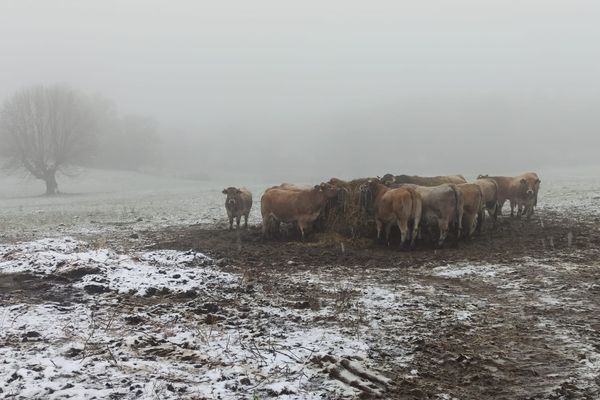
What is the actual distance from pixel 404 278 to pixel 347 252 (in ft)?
8.94

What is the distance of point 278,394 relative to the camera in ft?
12.8

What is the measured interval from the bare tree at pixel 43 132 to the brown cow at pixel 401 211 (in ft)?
142

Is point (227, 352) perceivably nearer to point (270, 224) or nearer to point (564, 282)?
point (564, 282)

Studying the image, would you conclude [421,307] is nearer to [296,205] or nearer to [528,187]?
[296,205]

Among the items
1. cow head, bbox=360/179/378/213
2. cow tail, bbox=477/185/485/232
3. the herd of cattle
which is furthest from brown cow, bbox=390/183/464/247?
cow head, bbox=360/179/378/213

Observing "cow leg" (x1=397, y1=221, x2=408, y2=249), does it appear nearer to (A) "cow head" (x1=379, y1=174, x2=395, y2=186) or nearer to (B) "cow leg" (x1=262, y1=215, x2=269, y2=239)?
(A) "cow head" (x1=379, y1=174, x2=395, y2=186)

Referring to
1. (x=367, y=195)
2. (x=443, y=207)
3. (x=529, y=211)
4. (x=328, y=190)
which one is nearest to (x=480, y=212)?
(x=443, y=207)

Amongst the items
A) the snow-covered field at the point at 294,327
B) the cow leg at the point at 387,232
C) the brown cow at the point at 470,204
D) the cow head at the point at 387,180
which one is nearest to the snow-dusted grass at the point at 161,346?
the snow-covered field at the point at 294,327

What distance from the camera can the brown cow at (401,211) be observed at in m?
11.2

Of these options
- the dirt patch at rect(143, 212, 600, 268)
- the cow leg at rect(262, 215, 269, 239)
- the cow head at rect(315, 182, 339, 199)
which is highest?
the cow head at rect(315, 182, 339, 199)

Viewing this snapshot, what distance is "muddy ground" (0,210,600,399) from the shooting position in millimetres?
4191

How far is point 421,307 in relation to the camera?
20.7 feet

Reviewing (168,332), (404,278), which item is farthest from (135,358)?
(404,278)

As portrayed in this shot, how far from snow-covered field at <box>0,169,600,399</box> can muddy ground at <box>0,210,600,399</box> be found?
0.02m
